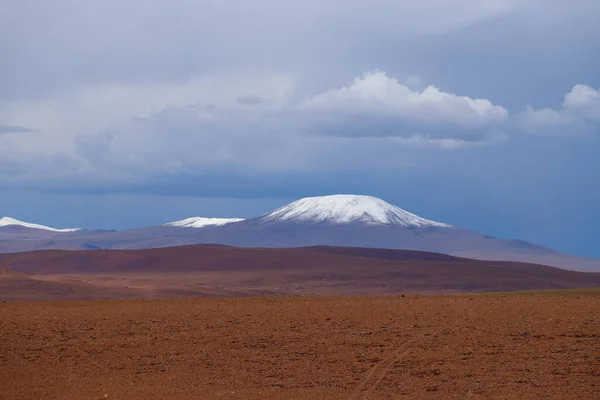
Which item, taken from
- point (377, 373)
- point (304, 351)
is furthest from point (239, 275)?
point (377, 373)

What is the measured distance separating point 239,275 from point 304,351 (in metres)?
52.5

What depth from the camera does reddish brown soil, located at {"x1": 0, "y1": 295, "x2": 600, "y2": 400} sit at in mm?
18406

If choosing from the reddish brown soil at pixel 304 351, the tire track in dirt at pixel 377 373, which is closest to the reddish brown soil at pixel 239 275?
the reddish brown soil at pixel 304 351

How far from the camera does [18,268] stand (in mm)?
83438

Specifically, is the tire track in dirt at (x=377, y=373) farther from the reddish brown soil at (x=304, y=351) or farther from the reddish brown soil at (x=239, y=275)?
the reddish brown soil at (x=239, y=275)

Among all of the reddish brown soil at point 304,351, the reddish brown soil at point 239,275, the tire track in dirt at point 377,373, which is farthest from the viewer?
the reddish brown soil at point 239,275

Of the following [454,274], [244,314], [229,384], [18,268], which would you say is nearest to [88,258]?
[18,268]

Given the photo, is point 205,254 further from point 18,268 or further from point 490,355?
point 490,355

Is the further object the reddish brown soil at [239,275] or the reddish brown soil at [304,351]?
the reddish brown soil at [239,275]

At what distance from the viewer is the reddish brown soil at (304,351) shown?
725 inches

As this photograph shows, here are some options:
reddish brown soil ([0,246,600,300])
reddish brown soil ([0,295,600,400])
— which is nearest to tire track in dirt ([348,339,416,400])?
reddish brown soil ([0,295,600,400])

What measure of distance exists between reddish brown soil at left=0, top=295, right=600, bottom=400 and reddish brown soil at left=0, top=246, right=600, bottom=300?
22.0 m

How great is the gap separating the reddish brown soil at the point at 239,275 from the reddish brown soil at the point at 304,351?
22027 millimetres

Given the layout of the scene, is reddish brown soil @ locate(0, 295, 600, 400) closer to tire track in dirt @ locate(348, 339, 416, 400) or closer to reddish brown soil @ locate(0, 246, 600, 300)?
tire track in dirt @ locate(348, 339, 416, 400)
